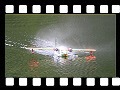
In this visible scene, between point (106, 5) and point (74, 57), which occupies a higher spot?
point (106, 5)

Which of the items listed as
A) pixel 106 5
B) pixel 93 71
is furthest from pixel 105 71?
pixel 106 5

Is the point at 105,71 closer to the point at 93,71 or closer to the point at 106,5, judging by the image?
the point at 93,71

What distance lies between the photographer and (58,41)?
11070 millimetres

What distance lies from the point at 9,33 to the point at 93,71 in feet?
3.92

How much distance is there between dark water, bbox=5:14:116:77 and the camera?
36.3 feet

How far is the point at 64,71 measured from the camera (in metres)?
11.1

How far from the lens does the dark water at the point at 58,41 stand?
1107 centimetres

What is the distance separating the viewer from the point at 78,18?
11055 mm

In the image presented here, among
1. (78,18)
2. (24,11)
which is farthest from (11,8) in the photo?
(78,18)

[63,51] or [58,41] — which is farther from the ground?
[58,41]

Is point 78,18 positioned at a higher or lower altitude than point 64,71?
higher

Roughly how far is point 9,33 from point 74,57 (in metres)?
0.90

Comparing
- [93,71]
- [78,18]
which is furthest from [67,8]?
[93,71]

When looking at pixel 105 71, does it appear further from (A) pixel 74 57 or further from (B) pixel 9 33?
(B) pixel 9 33
